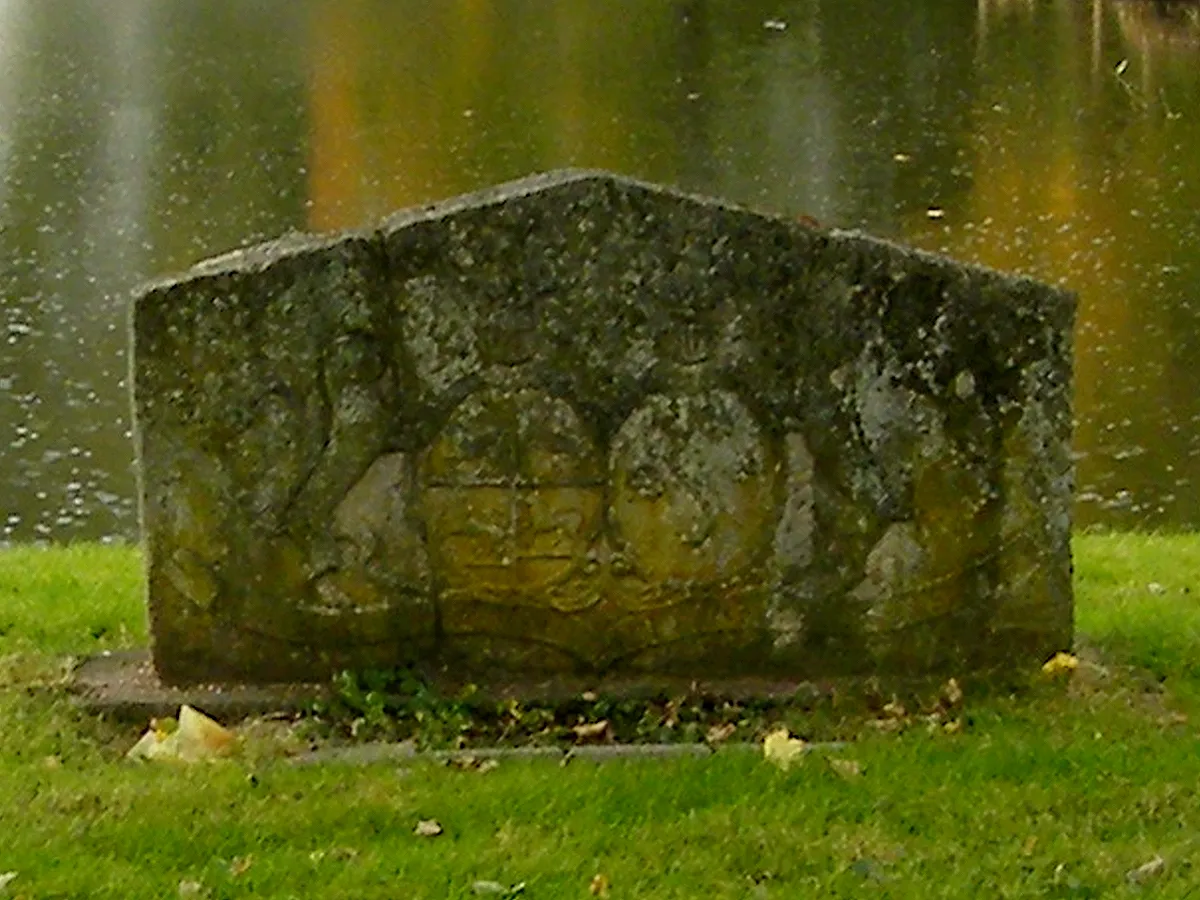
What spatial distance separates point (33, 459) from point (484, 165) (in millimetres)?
9352

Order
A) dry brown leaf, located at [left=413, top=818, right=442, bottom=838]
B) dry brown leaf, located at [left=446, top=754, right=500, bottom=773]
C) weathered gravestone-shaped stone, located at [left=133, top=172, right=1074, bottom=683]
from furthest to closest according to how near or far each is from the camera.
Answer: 1. weathered gravestone-shaped stone, located at [left=133, top=172, right=1074, bottom=683]
2. dry brown leaf, located at [left=446, top=754, right=500, bottom=773]
3. dry brown leaf, located at [left=413, top=818, right=442, bottom=838]

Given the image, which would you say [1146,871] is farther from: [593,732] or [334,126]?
[334,126]

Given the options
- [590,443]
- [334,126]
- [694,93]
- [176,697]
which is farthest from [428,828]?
[694,93]

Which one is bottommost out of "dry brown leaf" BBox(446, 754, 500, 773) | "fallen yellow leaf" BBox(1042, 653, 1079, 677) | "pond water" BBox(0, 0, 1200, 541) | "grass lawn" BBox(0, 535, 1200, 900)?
"grass lawn" BBox(0, 535, 1200, 900)

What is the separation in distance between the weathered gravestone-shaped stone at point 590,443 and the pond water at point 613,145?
5062 mm

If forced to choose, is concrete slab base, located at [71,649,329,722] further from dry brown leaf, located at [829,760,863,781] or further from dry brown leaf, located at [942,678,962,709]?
dry brown leaf, located at [942,678,962,709]

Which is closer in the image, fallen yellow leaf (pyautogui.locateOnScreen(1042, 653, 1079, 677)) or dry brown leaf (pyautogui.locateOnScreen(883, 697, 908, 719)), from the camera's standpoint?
dry brown leaf (pyautogui.locateOnScreen(883, 697, 908, 719))

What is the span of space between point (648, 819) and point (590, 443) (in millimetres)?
1399

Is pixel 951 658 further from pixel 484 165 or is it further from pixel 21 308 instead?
pixel 484 165

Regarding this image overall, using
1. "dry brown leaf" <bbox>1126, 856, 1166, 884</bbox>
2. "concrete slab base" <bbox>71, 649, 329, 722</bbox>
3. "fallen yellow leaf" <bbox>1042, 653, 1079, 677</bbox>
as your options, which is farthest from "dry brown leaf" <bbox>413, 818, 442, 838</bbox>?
"fallen yellow leaf" <bbox>1042, 653, 1079, 677</bbox>

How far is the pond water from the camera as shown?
13820 millimetres

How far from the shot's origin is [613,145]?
73.5 feet

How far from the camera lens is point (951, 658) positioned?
6.71 m

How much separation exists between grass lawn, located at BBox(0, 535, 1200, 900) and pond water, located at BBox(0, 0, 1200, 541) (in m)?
5.87
